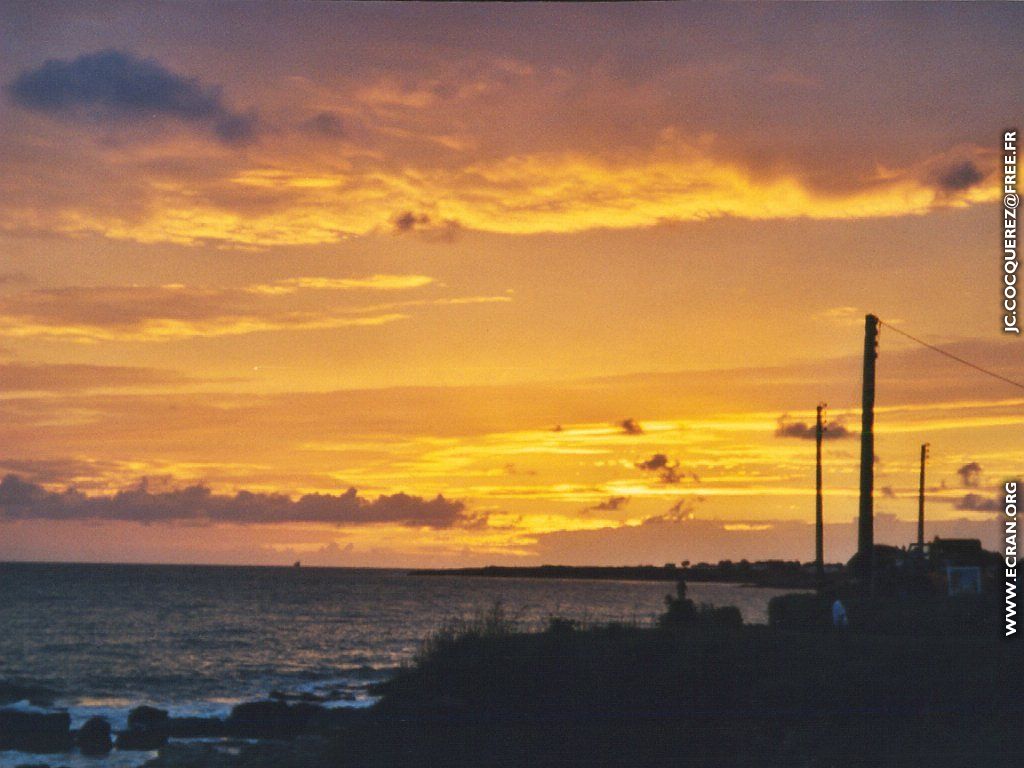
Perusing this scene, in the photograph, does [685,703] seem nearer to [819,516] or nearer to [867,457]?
[867,457]

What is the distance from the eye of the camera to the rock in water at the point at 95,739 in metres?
35.3

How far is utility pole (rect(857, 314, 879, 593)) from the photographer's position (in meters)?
38.2

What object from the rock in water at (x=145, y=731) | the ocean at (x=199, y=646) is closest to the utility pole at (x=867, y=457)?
the ocean at (x=199, y=646)

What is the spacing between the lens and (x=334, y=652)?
66625 millimetres

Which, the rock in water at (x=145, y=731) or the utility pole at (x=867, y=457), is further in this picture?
the utility pole at (x=867, y=457)

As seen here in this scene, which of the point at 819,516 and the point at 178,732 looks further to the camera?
the point at 819,516

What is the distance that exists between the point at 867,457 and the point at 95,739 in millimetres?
25512

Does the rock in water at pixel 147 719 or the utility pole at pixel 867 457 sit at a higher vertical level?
the utility pole at pixel 867 457

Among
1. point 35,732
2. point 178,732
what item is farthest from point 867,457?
point 35,732

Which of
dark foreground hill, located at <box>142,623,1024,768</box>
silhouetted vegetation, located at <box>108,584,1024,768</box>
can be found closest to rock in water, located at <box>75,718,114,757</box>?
silhouetted vegetation, located at <box>108,584,1024,768</box>

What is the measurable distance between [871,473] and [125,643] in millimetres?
48142

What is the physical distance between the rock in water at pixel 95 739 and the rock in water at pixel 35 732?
0.52 metres

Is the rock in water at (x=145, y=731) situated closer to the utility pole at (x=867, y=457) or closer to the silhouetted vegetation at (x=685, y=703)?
the silhouetted vegetation at (x=685, y=703)

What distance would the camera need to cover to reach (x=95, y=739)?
35.6m
